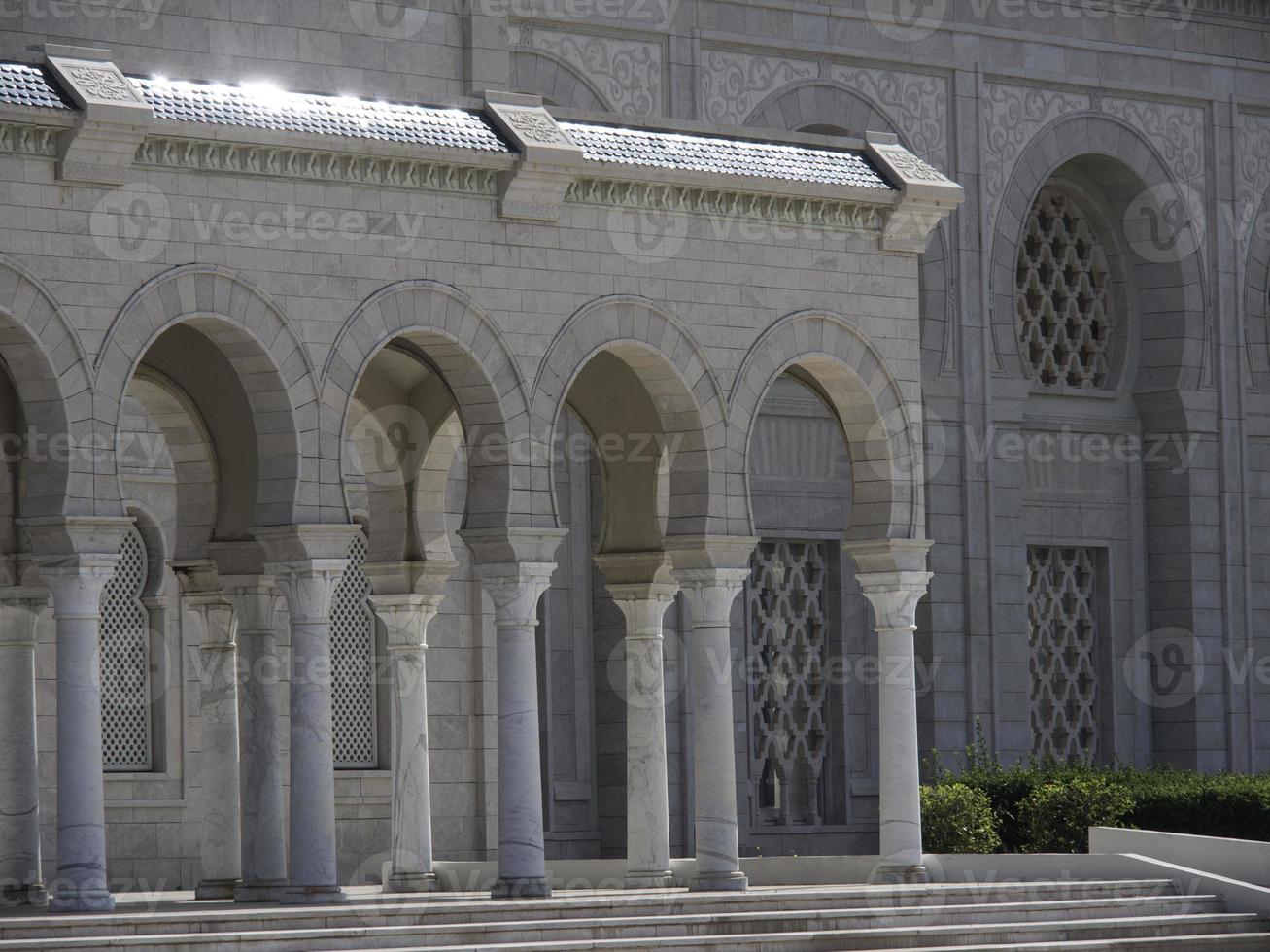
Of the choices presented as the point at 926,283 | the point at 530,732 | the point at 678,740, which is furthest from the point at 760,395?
the point at 926,283

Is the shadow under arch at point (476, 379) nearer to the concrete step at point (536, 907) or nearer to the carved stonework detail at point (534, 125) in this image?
the carved stonework detail at point (534, 125)

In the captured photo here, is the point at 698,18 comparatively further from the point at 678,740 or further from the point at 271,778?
the point at 271,778

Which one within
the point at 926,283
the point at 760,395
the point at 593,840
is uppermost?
the point at 926,283

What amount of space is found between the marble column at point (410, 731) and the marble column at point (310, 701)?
3.06 meters

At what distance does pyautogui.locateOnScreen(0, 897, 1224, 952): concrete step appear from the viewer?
53.2 feet

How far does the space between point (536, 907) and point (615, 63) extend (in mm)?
11443

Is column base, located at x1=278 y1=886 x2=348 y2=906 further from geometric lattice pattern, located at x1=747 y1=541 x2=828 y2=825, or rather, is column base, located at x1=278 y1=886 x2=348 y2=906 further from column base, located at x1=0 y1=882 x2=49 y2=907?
geometric lattice pattern, located at x1=747 y1=541 x2=828 y2=825

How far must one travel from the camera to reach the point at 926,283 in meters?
28.6

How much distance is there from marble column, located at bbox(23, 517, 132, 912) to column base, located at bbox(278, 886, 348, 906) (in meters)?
1.40

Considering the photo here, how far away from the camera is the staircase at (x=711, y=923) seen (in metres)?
16.5

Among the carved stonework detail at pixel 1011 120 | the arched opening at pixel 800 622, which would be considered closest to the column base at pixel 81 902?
the arched opening at pixel 800 622

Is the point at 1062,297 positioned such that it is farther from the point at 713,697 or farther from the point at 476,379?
the point at 476,379

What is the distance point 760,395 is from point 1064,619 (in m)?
10.7

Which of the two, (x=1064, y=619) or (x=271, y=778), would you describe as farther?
(x=1064, y=619)
